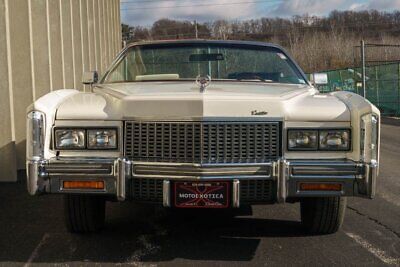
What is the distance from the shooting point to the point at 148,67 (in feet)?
19.0

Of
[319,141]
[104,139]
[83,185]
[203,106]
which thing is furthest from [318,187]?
[83,185]

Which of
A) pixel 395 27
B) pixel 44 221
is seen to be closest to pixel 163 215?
pixel 44 221

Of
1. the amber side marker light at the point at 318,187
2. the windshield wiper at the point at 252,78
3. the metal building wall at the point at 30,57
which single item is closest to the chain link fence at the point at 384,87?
the metal building wall at the point at 30,57

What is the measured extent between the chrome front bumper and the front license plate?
6cm

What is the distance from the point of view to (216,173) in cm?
405

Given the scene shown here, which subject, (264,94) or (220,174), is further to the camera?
(264,94)

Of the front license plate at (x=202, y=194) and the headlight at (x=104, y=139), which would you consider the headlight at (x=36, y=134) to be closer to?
the headlight at (x=104, y=139)

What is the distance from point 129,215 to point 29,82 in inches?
141

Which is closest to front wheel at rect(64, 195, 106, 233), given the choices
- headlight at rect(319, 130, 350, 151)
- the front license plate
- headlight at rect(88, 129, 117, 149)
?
headlight at rect(88, 129, 117, 149)

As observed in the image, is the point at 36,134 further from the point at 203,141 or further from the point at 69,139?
the point at 203,141

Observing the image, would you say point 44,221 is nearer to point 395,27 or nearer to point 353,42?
point 353,42

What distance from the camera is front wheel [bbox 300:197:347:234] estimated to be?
4.77 meters

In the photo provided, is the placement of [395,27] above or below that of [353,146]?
above

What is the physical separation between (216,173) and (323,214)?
133 cm
